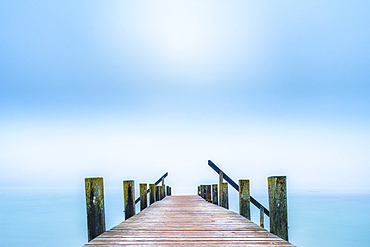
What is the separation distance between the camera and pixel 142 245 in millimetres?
3236

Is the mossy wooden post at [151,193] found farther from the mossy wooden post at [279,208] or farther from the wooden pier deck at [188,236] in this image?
the mossy wooden post at [279,208]

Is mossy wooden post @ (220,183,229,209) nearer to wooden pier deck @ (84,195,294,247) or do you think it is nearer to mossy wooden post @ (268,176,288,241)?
wooden pier deck @ (84,195,294,247)

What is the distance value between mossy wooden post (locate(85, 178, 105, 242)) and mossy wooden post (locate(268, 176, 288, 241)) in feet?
8.70

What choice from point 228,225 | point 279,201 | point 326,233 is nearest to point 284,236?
point 279,201

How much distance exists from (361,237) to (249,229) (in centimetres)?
3539

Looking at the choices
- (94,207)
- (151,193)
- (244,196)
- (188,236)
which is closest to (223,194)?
(244,196)

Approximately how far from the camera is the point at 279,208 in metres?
3.90

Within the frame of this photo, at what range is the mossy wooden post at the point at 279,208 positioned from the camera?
3.85 meters

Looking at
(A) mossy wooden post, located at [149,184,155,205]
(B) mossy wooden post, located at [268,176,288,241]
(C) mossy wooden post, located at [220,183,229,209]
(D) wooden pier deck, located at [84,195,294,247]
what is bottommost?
(A) mossy wooden post, located at [149,184,155,205]

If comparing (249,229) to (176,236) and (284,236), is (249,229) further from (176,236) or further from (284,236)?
(176,236)

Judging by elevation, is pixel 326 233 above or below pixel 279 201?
below

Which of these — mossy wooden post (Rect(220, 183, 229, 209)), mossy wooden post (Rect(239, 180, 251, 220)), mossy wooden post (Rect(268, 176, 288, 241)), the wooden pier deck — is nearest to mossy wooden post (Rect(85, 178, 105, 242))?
the wooden pier deck

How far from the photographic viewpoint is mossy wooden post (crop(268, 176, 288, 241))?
3.85 meters

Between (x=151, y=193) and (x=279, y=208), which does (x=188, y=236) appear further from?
(x=151, y=193)
